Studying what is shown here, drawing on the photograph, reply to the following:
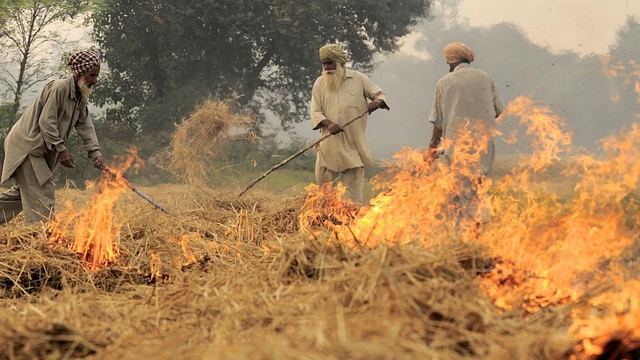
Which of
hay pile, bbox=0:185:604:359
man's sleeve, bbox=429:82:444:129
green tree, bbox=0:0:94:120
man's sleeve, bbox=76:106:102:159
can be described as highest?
green tree, bbox=0:0:94:120

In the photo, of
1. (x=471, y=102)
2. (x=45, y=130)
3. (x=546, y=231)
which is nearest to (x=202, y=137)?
(x=45, y=130)

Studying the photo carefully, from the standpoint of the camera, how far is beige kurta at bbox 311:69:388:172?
25.4 feet

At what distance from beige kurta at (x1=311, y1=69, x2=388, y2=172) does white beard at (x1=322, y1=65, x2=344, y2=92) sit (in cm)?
6

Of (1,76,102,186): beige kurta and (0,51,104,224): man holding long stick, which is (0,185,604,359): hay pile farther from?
(1,76,102,186): beige kurta

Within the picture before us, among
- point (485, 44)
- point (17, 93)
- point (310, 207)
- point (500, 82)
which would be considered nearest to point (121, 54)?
point (17, 93)

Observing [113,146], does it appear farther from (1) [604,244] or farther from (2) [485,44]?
(2) [485,44]

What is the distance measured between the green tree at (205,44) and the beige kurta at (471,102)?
41.6 ft

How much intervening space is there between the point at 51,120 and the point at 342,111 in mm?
3105

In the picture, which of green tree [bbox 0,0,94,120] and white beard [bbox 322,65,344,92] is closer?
white beard [bbox 322,65,344,92]

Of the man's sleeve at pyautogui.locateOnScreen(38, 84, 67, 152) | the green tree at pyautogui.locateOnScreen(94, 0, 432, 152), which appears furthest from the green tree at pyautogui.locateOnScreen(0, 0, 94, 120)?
the man's sleeve at pyautogui.locateOnScreen(38, 84, 67, 152)

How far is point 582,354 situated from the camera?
8.70ft

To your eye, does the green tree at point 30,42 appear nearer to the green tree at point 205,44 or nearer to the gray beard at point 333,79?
the green tree at point 205,44

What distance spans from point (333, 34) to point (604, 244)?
54.5 feet

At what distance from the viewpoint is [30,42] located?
58.6 ft
